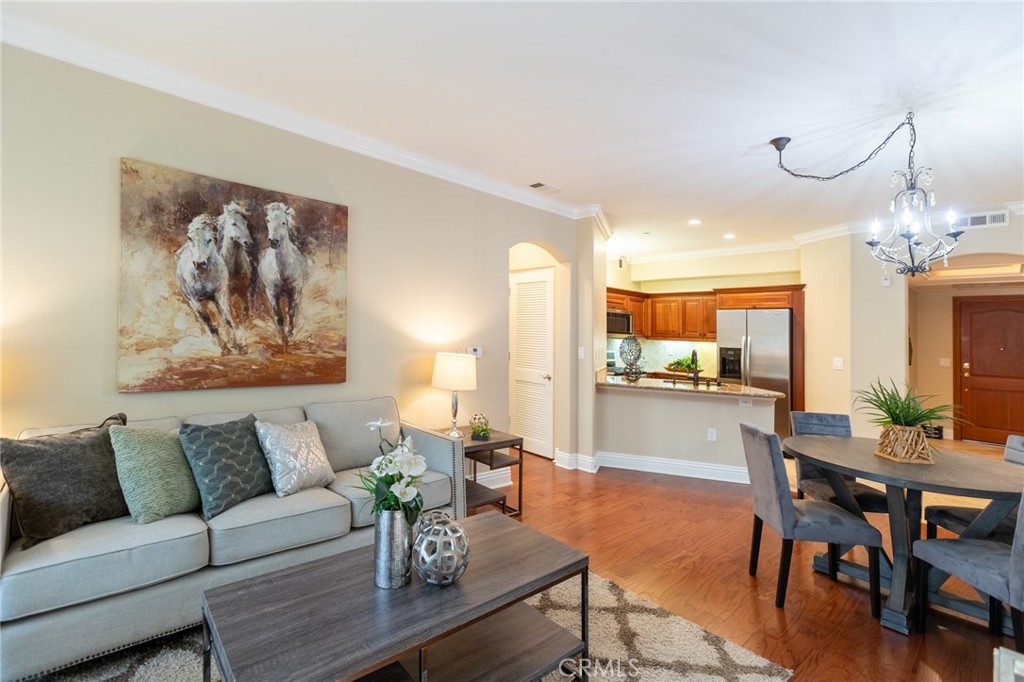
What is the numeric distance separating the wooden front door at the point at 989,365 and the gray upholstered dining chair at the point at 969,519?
212 inches

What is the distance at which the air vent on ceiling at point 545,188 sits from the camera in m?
4.32

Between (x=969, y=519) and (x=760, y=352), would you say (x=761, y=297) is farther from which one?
(x=969, y=519)

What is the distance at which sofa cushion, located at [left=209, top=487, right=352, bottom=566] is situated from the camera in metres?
2.15

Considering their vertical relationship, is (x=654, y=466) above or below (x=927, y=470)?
below

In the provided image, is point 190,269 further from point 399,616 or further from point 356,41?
point 399,616

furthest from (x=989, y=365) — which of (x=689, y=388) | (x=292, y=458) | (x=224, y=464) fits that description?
(x=224, y=464)

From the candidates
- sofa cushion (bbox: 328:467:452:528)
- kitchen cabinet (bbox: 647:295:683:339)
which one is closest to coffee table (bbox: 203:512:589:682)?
sofa cushion (bbox: 328:467:452:528)

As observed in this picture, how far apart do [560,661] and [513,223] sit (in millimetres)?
3660

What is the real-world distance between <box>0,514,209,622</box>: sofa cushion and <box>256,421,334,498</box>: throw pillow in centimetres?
44

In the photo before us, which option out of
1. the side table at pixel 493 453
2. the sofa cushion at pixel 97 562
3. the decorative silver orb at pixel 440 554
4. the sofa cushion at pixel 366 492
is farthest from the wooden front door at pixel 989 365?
the sofa cushion at pixel 97 562

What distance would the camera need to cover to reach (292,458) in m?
2.57

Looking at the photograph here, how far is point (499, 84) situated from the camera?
2.67m

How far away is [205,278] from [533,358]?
3605 millimetres

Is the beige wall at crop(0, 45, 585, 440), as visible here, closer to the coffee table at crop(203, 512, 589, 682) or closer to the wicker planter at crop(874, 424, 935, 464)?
the coffee table at crop(203, 512, 589, 682)
